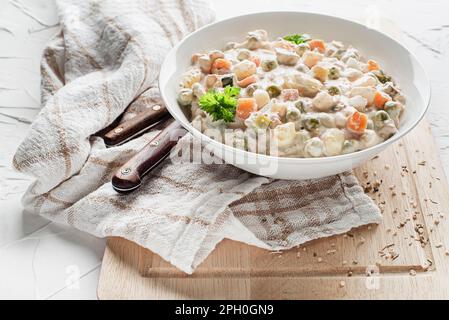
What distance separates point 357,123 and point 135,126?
0.78 m

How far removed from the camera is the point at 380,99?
2.12 metres

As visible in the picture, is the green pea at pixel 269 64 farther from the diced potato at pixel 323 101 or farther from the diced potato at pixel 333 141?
the diced potato at pixel 333 141

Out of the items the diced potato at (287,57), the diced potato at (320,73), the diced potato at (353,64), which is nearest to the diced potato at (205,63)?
the diced potato at (287,57)

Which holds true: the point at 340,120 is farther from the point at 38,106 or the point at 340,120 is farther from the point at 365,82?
the point at 38,106

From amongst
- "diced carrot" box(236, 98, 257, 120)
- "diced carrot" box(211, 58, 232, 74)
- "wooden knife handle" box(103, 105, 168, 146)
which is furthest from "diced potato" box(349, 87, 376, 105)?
"wooden knife handle" box(103, 105, 168, 146)

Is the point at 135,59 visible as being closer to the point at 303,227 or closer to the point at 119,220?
the point at 119,220

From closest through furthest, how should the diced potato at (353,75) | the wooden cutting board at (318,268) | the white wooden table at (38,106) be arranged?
the wooden cutting board at (318,268) → the white wooden table at (38,106) → the diced potato at (353,75)

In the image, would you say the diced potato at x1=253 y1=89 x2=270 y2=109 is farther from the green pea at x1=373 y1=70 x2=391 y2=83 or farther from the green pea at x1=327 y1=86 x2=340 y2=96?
the green pea at x1=373 y1=70 x2=391 y2=83

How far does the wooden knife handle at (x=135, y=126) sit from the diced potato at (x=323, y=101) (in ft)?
1.97

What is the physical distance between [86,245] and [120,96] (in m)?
0.60

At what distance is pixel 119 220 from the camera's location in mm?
2059

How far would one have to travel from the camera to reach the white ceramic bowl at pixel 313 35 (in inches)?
79.2

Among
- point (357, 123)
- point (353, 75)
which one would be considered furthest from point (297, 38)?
point (357, 123)

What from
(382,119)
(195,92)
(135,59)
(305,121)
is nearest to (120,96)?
(135,59)
